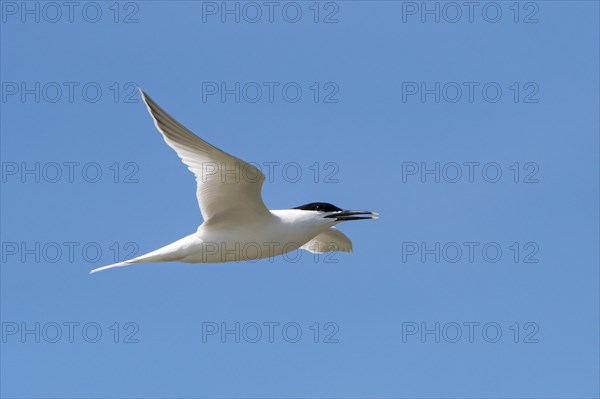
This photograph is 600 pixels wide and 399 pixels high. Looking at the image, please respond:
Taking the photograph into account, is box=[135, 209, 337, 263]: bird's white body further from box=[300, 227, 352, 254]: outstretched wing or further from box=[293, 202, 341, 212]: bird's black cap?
box=[300, 227, 352, 254]: outstretched wing

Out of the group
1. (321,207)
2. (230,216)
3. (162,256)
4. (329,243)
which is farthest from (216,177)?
(329,243)

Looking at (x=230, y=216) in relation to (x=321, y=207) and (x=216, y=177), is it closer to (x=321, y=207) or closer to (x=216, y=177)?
(x=216, y=177)

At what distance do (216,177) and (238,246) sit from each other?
1.11 m

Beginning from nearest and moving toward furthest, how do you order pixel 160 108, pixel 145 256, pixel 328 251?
pixel 160 108 < pixel 145 256 < pixel 328 251

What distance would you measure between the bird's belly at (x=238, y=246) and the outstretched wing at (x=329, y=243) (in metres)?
3.14

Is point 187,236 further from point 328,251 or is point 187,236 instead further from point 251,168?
point 328,251

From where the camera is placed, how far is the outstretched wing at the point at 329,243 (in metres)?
16.8

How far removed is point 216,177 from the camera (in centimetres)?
1296

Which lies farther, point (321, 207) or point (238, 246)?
point (321, 207)

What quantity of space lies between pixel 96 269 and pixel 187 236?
1360mm

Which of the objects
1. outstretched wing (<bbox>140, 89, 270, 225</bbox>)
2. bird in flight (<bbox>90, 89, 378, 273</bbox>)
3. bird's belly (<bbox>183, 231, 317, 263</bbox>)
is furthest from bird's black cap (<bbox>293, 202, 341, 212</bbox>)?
outstretched wing (<bbox>140, 89, 270, 225</bbox>)

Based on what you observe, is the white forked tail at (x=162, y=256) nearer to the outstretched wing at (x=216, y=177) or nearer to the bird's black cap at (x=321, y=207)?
the outstretched wing at (x=216, y=177)

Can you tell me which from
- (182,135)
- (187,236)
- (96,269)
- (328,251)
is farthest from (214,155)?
(328,251)

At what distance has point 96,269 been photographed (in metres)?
13.3
